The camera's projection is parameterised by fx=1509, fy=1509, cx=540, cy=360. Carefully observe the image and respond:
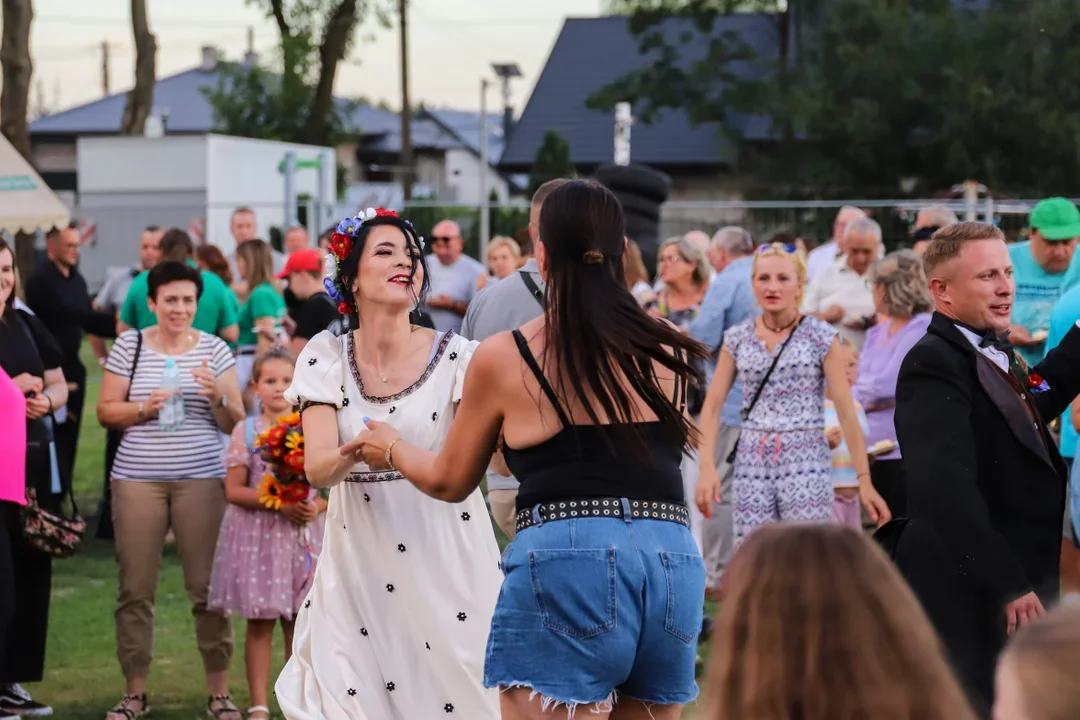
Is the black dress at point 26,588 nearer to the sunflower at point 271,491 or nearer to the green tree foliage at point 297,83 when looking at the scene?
the sunflower at point 271,491

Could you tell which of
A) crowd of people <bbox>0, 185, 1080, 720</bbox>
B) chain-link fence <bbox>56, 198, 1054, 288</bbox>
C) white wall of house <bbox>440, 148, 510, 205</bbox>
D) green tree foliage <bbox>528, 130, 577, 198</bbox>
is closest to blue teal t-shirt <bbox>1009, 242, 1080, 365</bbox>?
crowd of people <bbox>0, 185, 1080, 720</bbox>

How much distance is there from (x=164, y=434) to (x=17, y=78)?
9.70 meters

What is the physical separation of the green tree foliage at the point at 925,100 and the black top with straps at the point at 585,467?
90.3 ft

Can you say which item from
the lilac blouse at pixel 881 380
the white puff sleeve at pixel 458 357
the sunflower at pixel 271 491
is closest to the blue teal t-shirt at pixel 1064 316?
the lilac blouse at pixel 881 380

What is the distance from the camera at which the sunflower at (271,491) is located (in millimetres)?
6520

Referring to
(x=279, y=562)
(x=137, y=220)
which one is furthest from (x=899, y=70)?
(x=279, y=562)

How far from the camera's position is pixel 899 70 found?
103ft

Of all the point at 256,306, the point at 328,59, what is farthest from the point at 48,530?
the point at 328,59

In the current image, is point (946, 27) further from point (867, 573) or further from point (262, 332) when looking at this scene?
point (867, 573)

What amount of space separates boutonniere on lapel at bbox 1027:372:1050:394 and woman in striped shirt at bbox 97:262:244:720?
3.84 m

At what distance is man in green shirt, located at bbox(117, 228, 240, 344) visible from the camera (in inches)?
391

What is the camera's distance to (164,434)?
7207 mm

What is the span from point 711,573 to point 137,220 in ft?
53.2

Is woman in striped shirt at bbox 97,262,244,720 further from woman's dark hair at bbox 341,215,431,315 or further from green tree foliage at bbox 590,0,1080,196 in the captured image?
green tree foliage at bbox 590,0,1080,196
